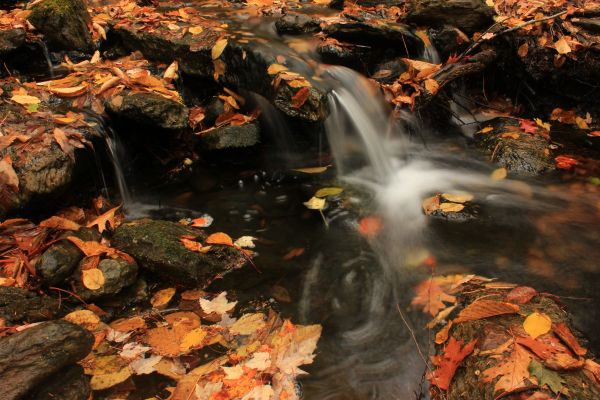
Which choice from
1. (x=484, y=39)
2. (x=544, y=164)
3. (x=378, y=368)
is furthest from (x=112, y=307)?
(x=484, y=39)

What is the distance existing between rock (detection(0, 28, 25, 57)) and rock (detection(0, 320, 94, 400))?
447cm

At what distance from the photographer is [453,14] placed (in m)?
6.02

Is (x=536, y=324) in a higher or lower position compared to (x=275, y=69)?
lower

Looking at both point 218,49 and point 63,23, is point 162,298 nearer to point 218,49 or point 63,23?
point 218,49

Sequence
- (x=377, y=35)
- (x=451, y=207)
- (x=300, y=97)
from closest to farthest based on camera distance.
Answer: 1. (x=451, y=207)
2. (x=300, y=97)
3. (x=377, y=35)

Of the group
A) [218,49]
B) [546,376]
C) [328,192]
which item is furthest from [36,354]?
[218,49]

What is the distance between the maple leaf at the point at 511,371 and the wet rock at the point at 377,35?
4.81 m

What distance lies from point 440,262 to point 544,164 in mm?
2487

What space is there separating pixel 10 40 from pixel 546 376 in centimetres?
658

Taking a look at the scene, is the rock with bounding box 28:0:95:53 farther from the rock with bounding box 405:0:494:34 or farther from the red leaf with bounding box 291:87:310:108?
the rock with bounding box 405:0:494:34

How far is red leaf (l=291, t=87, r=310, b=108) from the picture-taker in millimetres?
4582

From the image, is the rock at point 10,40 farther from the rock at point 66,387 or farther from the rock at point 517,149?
Answer: the rock at point 517,149

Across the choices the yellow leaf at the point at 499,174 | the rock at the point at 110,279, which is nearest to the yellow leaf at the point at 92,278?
the rock at the point at 110,279

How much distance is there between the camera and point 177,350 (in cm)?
276
